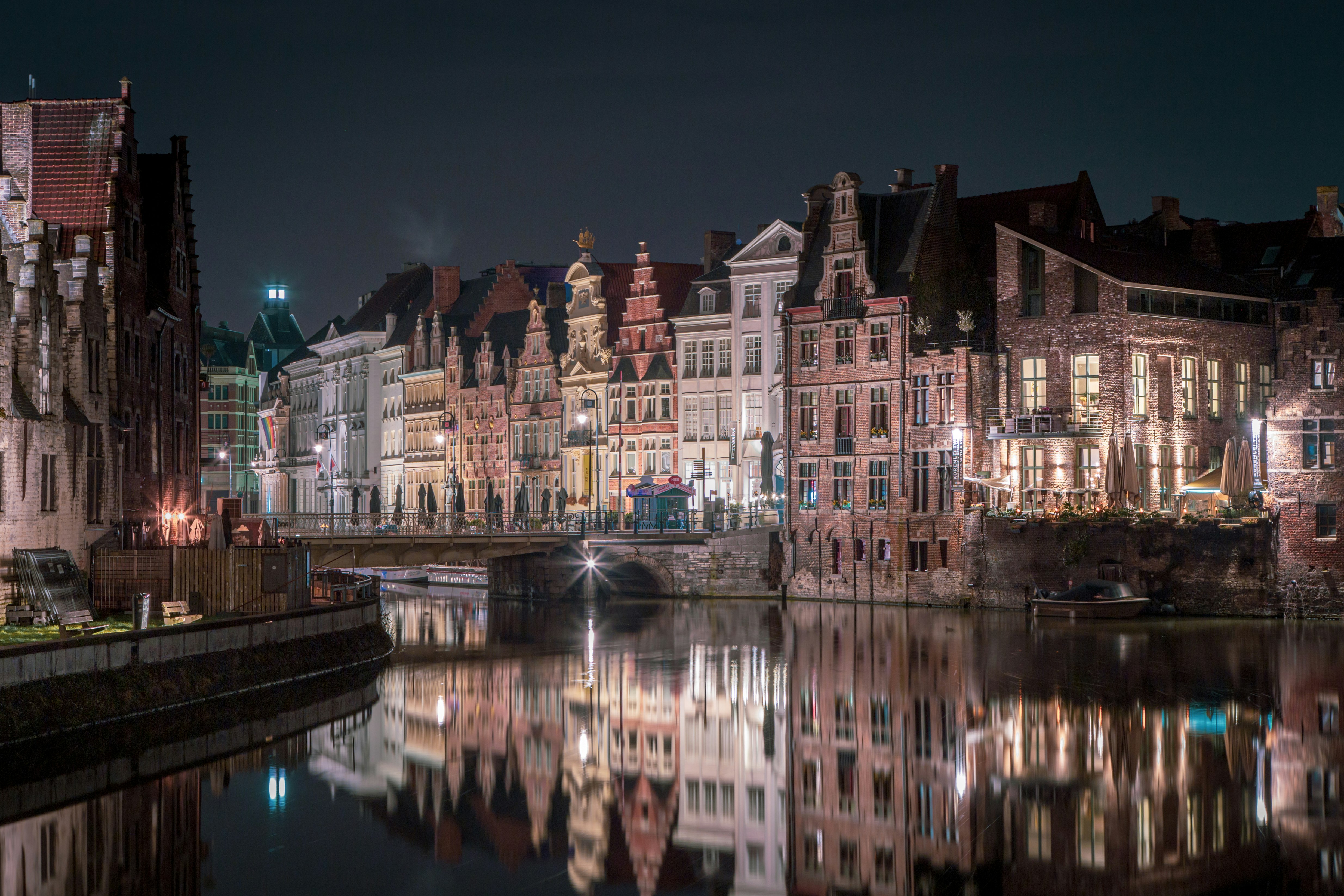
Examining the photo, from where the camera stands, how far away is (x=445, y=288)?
10606cm

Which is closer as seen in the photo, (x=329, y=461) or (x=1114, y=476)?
(x=1114, y=476)

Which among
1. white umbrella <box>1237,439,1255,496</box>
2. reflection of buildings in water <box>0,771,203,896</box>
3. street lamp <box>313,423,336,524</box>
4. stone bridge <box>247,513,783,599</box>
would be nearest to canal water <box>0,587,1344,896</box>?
reflection of buildings in water <box>0,771,203,896</box>

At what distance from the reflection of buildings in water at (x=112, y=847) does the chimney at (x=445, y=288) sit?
260ft

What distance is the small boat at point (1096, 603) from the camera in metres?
55.8

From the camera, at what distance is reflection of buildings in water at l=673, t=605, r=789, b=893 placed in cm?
2423

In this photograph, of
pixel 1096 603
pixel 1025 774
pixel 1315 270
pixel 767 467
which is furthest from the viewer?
pixel 767 467

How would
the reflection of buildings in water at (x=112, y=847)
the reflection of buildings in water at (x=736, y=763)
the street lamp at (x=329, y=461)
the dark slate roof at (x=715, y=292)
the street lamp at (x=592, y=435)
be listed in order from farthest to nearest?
1. the street lamp at (x=329, y=461)
2. the street lamp at (x=592, y=435)
3. the dark slate roof at (x=715, y=292)
4. the reflection of buildings in water at (x=736, y=763)
5. the reflection of buildings in water at (x=112, y=847)

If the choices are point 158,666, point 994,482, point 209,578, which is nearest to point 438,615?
point 994,482

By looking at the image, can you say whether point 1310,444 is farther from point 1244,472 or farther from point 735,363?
point 735,363

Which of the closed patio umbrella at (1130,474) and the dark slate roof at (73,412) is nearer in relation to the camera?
the dark slate roof at (73,412)

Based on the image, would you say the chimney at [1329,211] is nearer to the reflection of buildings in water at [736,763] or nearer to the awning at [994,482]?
the awning at [994,482]

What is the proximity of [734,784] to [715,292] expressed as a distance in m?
51.4

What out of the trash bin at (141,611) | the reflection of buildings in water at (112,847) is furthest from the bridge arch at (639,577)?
the reflection of buildings in water at (112,847)

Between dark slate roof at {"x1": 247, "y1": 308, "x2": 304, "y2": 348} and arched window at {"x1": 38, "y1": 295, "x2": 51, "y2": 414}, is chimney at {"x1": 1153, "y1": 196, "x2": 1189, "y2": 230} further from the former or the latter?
dark slate roof at {"x1": 247, "y1": 308, "x2": 304, "y2": 348}
